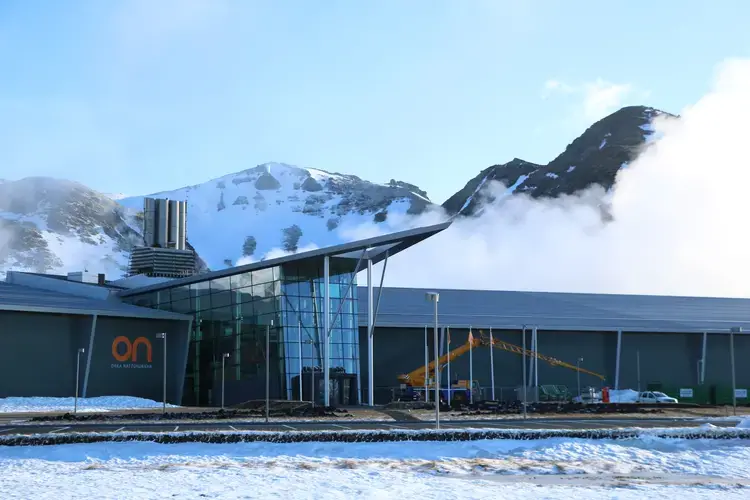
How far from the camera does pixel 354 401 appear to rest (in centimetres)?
6544

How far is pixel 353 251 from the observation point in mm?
64750

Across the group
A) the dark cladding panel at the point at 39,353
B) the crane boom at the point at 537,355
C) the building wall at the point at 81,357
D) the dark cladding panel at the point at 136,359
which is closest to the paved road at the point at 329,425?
the dark cladding panel at the point at 39,353

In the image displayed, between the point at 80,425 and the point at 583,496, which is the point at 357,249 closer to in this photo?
the point at 80,425

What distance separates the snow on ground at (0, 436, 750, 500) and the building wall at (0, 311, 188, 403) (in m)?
31.6

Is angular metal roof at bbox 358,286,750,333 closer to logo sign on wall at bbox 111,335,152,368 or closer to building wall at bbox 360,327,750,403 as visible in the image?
building wall at bbox 360,327,750,403

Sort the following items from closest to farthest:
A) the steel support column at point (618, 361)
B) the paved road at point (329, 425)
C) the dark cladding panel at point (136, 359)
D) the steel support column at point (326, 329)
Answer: the paved road at point (329, 425), the steel support column at point (326, 329), the dark cladding panel at point (136, 359), the steel support column at point (618, 361)

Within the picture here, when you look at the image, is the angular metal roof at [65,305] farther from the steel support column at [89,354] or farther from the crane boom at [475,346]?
the crane boom at [475,346]

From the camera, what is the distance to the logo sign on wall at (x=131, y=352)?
63.8m

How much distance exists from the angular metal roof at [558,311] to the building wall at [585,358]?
96cm

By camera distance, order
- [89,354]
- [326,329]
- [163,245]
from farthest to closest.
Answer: [163,245]
[326,329]
[89,354]

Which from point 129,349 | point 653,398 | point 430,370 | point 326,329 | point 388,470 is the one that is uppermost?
point 326,329

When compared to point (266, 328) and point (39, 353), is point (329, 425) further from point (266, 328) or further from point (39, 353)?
point (39, 353)

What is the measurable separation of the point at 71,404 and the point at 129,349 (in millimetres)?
7899

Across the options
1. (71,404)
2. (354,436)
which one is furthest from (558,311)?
(354,436)
